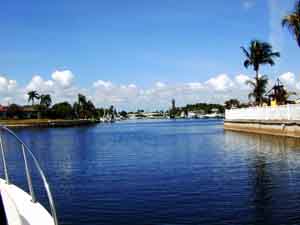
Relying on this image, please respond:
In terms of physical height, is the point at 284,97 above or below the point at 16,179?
above

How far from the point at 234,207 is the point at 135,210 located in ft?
10.5

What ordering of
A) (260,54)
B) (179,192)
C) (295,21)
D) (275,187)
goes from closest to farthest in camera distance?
(179,192), (275,187), (295,21), (260,54)

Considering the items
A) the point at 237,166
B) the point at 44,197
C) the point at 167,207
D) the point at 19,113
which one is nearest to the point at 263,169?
the point at 237,166

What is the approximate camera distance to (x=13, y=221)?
23.2 ft

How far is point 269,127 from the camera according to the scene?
51.6 meters

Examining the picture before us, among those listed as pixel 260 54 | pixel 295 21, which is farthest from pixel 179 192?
pixel 260 54

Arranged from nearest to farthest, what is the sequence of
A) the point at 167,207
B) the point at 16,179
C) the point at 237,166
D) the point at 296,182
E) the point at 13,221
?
the point at 13,221 → the point at 167,207 → the point at 296,182 → the point at 16,179 → the point at 237,166

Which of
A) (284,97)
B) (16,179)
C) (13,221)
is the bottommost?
(16,179)

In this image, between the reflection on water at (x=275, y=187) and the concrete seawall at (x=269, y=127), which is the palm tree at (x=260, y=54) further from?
A: the reflection on water at (x=275, y=187)

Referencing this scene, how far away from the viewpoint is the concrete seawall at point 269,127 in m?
42.4

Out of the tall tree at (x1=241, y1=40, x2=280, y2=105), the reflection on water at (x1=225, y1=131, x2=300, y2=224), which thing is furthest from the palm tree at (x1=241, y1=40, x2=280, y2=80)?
the reflection on water at (x1=225, y1=131, x2=300, y2=224)

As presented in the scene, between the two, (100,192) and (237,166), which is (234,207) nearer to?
(100,192)

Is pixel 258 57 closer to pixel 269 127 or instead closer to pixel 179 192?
pixel 269 127

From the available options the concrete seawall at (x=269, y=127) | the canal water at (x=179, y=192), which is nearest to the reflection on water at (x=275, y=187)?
the canal water at (x=179, y=192)
